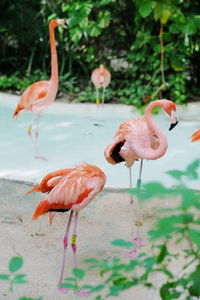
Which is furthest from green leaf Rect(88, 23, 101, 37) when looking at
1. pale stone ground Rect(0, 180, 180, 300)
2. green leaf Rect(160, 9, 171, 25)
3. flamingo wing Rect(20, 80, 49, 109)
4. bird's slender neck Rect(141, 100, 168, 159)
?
bird's slender neck Rect(141, 100, 168, 159)

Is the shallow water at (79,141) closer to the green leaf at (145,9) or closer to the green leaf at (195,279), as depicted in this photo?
the green leaf at (145,9)

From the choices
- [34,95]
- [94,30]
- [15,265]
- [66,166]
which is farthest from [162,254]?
[94,30]

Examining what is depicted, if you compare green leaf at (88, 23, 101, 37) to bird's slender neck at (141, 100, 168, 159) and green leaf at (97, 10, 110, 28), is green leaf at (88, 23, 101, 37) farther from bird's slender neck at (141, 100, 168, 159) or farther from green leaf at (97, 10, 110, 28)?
bird's slender neck at (141, 100, 168, 159)

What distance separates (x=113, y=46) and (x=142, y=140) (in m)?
3.87

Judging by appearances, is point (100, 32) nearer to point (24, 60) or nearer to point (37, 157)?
point (24, 60)

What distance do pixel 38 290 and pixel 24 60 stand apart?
5.37 metres

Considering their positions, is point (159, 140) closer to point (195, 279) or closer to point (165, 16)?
point (195, 279)

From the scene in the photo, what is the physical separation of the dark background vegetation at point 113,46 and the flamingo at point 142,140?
2.81 meters

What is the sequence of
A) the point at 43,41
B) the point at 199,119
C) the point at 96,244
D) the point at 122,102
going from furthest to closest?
the point at 43,41, the point at 122,102, the point at 199,119, the point at 96,244

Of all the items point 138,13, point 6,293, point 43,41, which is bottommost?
point 6,293

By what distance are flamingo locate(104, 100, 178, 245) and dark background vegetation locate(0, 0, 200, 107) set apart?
281 centimetres

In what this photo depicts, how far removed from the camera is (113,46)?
282 inches

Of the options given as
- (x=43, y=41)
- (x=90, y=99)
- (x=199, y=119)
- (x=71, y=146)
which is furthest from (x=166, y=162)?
(x=43, y=41)

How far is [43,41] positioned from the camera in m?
7.54
